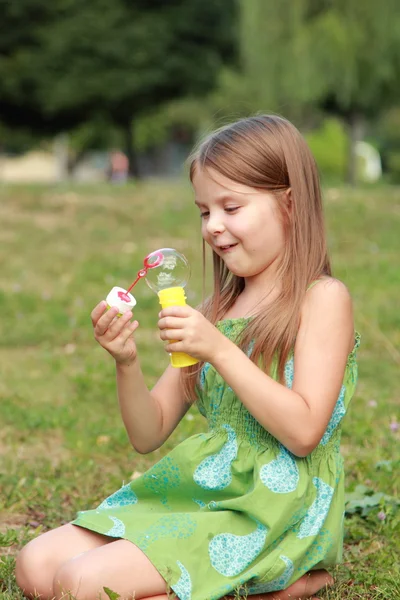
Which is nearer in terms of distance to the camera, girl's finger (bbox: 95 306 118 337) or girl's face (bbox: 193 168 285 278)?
girl's finger (bbox: 95 306 118 337)

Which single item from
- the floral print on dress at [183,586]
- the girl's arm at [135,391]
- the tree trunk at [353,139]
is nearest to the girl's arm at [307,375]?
the girl's arm at [135,391]

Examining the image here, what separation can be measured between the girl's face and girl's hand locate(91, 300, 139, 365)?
332mm

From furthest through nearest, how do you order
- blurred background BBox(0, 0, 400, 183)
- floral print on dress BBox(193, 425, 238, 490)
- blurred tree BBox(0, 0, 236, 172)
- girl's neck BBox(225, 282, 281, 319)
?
blurred background BBox(0, 0, 400, 183) → blurred tree BBox(0, 0, 236, 172) → girl's neck BBox(225, 282, 281, 319) → floral print on dress BBox(193, 425, 238, 490)

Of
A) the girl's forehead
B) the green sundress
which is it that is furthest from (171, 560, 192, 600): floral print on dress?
the girl's forehead

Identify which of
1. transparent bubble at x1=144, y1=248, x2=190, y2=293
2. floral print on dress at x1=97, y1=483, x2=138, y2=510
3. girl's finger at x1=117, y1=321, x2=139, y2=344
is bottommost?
floral print on dress at x1=97, y1=483, x2=138, y2=510

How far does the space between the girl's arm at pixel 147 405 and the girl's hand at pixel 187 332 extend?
1.13 feet

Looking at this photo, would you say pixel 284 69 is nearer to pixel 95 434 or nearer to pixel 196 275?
pixel 196 275

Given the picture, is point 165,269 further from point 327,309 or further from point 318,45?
point 318,45

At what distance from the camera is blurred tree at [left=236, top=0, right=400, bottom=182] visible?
17.8m

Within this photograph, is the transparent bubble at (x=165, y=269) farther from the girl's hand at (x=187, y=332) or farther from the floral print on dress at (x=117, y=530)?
the floral print on dress at (x=117, y=530)

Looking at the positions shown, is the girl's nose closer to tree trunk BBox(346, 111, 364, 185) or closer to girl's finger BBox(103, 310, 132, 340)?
girl's finger BBox(103, 310, 132, 340)

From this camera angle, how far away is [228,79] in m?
35.0

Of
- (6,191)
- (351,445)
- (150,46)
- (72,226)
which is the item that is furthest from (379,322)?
(150,46)

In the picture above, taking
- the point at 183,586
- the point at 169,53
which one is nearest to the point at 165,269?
the point at 183,586
